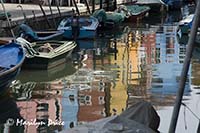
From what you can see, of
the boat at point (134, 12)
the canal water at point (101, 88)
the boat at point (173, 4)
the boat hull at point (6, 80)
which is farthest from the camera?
the boat at point (173, 4)

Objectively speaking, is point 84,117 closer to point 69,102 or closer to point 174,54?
point 69,102

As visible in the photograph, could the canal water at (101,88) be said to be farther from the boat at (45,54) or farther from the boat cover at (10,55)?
the boat cover at (10,55)

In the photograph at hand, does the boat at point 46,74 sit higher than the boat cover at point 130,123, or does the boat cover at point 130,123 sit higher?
the boat cover at point 130,123

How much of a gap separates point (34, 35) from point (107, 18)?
9.86 metres

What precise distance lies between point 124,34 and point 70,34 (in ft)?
14.5

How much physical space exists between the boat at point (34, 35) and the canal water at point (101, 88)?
1048 millimetres

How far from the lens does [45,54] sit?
1634 centimetres

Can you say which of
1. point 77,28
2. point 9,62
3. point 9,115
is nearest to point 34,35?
point 77,28

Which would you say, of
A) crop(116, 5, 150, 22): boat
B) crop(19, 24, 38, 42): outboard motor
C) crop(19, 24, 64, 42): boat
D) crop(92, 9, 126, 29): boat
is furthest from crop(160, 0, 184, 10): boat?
crop(19, 24, 38, 42): outboard motor

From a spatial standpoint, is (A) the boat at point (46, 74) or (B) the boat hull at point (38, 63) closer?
(A) the boat at point (46, 74)

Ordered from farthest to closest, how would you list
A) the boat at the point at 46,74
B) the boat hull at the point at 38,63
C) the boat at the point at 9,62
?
A: the boat hull at the point at 38,63 → the boat at the point at 46,74 → the boat at the point at 9,62

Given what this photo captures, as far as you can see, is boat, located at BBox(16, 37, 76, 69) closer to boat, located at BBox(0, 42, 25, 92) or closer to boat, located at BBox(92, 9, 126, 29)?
boat, located at BBox(0, 42, 25, 92)

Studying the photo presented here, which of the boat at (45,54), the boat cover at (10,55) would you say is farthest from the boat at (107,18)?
the boat cover at (10,55)

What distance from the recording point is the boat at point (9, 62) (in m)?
11.3
